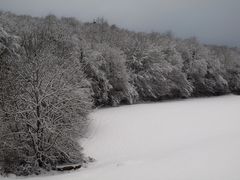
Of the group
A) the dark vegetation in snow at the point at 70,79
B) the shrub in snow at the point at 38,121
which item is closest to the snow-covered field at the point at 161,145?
the shrub in snow at the point at 38,121

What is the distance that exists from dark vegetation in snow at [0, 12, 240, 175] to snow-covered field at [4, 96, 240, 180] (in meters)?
1.91

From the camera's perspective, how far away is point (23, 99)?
14492 millimetres

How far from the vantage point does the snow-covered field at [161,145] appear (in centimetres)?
1260

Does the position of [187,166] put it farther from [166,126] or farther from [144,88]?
[144,88]

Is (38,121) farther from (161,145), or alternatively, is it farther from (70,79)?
(161,145)

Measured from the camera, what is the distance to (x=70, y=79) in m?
16.9

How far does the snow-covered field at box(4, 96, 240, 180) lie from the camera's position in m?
12.6

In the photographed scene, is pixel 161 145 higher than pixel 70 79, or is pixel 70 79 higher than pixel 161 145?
pixel 70 79

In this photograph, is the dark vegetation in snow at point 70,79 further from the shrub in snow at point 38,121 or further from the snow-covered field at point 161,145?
the snow-covered field at point 161,145

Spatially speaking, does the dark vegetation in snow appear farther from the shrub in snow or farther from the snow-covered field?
the snow-covered field

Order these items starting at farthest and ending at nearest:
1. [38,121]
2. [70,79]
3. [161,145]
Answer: [161,145], [70,79], [38,121]

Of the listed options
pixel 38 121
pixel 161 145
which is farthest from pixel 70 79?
pixel 161 145

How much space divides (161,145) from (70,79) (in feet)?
23.6

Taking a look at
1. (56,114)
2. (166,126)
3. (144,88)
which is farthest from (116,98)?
(56,114)
